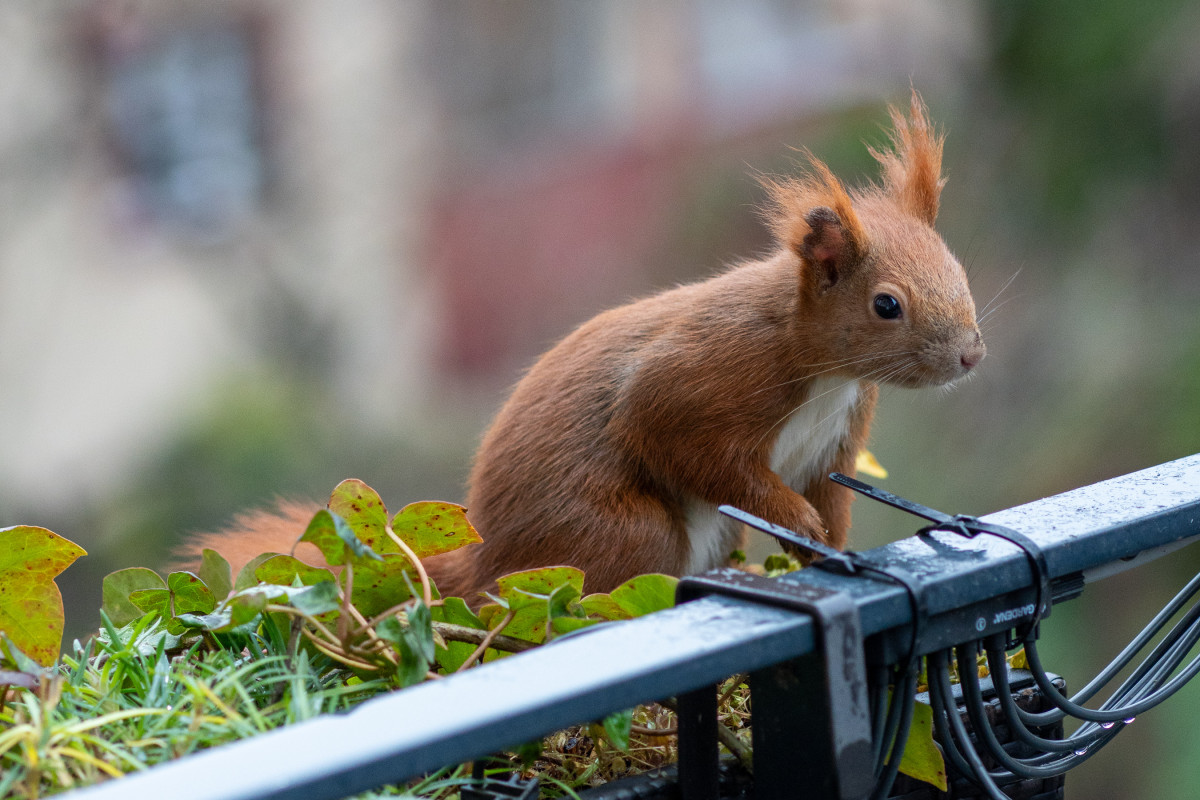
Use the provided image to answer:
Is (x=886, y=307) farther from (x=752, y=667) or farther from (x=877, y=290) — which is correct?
(x=752, y=667)

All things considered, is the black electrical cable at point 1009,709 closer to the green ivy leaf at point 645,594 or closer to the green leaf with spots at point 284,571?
the green ivy leaf at point 645,594

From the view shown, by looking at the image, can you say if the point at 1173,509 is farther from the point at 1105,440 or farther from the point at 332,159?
the point at 332,159

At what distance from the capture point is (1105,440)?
2.51m

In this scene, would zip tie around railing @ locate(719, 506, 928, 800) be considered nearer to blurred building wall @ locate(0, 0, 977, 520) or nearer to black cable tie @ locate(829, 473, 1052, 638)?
black cable tie @ locate(829, 473, 1052, 638)

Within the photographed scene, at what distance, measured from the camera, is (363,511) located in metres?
0.75

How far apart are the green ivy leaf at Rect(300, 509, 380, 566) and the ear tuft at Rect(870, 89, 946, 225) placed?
2.24ft

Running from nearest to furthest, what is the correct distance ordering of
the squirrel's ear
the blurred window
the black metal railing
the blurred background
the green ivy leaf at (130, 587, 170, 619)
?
1. the black metal railing
2. the green ivy leaf at (130, 587, 170, 619)
3. the squirrel's ear
4. the blurred background
5. the blurred window

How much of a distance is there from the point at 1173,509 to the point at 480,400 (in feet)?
11.9

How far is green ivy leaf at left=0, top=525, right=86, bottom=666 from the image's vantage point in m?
0.73

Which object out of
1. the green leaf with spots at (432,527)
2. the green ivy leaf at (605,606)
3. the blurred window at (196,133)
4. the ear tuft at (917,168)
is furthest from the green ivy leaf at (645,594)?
the blurred window at (196,133)

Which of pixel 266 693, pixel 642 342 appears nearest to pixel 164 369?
pixel 642 342

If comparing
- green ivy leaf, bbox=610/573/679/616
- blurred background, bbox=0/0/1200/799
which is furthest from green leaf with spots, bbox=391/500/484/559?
blurred background, bbox=0/0/1200/799

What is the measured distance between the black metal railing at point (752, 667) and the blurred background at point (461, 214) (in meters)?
1.96

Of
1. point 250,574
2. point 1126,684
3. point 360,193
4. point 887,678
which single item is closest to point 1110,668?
point 1126,684
